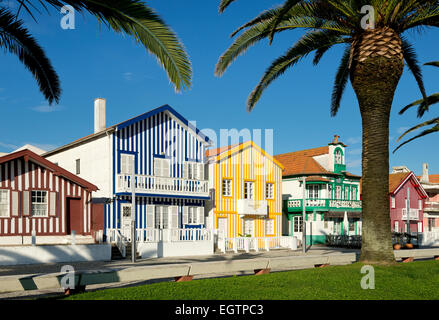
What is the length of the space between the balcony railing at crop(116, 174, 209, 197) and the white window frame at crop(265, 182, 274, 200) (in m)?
6.22

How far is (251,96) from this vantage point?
18.6 metres

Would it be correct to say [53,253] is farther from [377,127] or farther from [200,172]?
[377,127]

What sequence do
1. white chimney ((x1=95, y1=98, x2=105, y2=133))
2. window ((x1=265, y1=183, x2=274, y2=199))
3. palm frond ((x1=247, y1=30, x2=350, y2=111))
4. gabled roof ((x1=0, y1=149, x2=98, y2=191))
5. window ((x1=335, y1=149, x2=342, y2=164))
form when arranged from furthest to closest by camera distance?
window ((x1=335, y1=149, x2=342, y2=164))
window ((x1=265, y1=183, x2=274, y2=199))
white chimney ((x1=95, y1=98, x2=105, y2=133))
gabled roof ((x1=0, y1=149, x2=98, y2=191))
palm frond ((x1=247, y1=30, x2=350, y2=111))

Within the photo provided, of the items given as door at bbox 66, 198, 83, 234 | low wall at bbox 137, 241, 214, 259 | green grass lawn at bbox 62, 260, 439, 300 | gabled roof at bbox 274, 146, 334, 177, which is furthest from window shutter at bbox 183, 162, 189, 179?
green grass lawn at bbox 62, 260, 439, 300

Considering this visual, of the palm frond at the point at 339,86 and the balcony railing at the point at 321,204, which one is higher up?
the palm frond at the point at 339,86

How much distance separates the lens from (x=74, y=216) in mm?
26641

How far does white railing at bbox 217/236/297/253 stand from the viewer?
3141 cm

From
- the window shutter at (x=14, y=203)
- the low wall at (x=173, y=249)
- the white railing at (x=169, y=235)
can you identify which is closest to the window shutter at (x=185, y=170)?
the white railing at (x=169, y=235)

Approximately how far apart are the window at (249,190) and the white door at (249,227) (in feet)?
5.52

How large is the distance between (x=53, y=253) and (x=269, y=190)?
60.0ft

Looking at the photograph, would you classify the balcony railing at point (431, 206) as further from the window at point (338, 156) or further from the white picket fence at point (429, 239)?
the window at point (338, 156)

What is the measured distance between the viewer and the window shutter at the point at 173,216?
31625 mm

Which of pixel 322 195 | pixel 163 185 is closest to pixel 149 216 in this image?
pixel 163 185

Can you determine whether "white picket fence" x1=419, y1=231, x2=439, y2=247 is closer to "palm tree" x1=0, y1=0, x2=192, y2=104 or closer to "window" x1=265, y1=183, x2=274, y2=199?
"window" x1=265, y1=183, x2=274, y2=199
